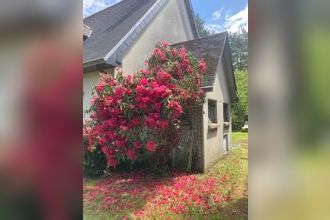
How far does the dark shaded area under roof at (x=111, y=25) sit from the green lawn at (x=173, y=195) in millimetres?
2152

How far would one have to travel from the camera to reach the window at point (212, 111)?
534 centimetres

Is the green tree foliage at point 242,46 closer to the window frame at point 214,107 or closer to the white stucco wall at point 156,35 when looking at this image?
the white stucco wall at point 156,35

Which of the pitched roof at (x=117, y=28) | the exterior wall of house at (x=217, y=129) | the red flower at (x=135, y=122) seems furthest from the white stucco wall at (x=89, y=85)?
the exterior wall of house at (x=217, y=129)

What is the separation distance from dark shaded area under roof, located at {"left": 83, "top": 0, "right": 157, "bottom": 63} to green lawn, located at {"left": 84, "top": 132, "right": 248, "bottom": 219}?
7.06 feet

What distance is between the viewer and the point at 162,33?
18.0 feet

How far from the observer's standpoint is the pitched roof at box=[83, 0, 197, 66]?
4.52 meters

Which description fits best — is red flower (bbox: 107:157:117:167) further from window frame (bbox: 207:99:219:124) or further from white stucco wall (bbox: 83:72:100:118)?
window frame (bbox: 207:99:219:124)

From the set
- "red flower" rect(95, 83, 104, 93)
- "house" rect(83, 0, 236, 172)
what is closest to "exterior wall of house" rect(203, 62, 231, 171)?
"house" rect(83, 0, 236, 172)

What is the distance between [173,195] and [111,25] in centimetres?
415

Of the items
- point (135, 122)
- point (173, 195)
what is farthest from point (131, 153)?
point (173, 195)

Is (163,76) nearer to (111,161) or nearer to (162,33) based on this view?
(111,161)
